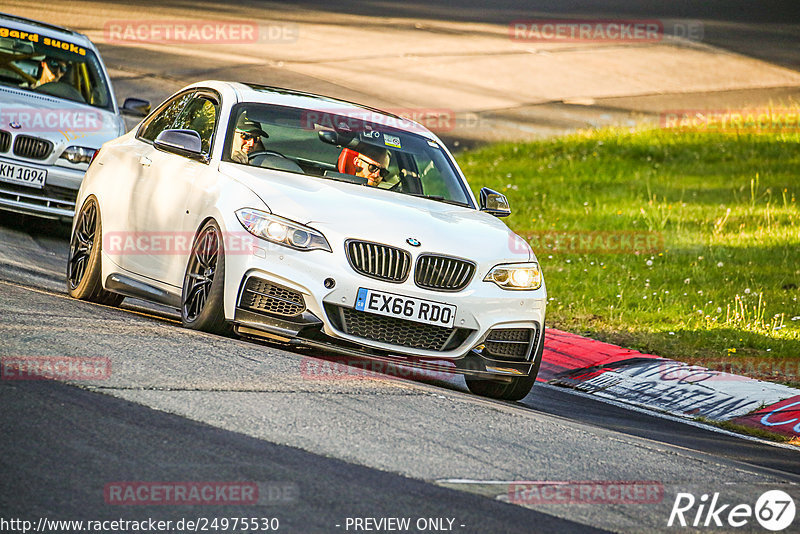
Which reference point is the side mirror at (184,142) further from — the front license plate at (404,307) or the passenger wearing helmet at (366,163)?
the front license plate at (404,307)

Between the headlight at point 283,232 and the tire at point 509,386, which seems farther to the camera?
the tire at point 509,386

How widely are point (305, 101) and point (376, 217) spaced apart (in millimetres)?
1694

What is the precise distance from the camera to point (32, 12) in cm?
2955

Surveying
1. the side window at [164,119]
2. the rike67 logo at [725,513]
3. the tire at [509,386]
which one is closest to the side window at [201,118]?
the side window at [164,119]

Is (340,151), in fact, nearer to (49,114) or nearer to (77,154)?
(77,154)

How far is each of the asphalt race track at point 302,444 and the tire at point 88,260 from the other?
2.49 feet

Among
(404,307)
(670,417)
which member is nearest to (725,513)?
(404,307)

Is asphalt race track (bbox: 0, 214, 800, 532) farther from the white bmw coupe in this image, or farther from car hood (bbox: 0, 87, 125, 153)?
car hood (bbox: 0, 87, 125, 153)

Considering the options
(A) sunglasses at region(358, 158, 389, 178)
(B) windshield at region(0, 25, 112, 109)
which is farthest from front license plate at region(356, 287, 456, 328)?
(B) windshield at region(0, 25, 112, 109)

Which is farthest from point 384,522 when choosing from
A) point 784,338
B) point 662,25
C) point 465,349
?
point 662,25

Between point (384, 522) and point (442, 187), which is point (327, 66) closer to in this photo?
point (442, 187)

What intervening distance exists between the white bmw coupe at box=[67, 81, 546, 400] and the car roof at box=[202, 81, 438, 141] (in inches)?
0.8

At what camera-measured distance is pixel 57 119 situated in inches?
494

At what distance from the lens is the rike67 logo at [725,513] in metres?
5.50
